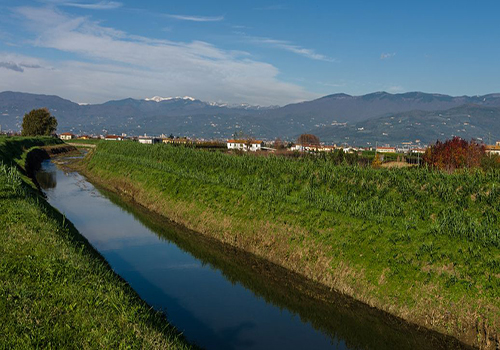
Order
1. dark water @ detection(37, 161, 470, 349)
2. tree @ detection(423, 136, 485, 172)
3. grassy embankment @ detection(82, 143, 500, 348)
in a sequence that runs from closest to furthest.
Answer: dark water @ detection(37, 161, 470, 349) → grassy embankment @ detection(82, 143, 500, 348) → tree @ detection(423, 136, 485, 172)

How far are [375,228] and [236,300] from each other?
9.30 m

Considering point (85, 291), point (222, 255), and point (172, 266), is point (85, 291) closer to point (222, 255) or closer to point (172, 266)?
point (172, 266)

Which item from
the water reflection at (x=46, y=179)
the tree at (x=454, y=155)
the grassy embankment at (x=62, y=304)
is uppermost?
the tree at (x=454, y=155)

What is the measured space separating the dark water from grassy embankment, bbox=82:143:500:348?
998 mm

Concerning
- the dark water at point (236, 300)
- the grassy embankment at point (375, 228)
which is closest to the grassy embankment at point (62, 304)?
the dark water at point (236, 300)

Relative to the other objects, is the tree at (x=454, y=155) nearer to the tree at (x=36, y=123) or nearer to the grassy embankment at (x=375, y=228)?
the grassy embankment at (x=375, y=228)

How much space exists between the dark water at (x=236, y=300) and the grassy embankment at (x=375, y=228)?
39.3 inches

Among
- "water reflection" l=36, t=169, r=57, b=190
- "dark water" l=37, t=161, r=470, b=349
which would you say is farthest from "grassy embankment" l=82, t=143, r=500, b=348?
"water reflection" l=36, t=169, r=57, b=190

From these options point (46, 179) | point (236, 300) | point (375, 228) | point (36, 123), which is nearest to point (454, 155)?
point (375, 228)

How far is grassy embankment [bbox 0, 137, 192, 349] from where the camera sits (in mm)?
12586

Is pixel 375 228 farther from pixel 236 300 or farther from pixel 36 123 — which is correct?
pixel 36 123

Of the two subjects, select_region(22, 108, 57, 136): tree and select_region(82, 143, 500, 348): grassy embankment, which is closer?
select_region(82, 143, 500, 348): grassy embankment

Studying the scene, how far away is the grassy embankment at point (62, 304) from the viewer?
41.3ft

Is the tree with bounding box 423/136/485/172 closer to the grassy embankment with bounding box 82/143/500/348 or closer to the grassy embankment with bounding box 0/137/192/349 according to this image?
the grassy embankment with bounding box 82/143/500/348
